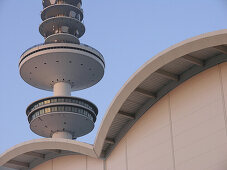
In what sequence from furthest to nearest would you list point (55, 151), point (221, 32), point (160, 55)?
point (55, 151) < point (160, 55) < point (221, 32)

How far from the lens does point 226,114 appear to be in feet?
68.5

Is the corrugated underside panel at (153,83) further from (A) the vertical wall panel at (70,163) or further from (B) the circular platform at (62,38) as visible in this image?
(B) the circular platform at (62,38)

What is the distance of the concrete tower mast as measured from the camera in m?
81.3

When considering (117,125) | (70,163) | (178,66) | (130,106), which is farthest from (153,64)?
(70,163)

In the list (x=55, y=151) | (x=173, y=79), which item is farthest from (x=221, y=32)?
(x=55, y=151)

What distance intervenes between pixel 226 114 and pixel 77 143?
359 inches

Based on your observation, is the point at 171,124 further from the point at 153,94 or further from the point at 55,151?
the point at 55,151

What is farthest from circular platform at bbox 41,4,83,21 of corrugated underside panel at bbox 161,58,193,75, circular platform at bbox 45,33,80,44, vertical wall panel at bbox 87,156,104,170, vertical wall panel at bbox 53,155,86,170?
corrugated underside panel at bbox 161,58,193,75

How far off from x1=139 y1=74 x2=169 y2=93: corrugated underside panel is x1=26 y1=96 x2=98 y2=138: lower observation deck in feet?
188

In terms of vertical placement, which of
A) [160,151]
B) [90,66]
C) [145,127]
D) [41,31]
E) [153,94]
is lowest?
[160,151]

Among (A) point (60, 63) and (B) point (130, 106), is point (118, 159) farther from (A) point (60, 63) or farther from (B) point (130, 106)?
(A) point (60, 63)

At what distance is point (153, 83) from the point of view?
79.5 feet

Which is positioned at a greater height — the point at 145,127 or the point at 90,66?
the point at 90,66

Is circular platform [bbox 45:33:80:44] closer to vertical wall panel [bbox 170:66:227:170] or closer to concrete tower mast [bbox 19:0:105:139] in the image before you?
concrete tower mast [bbox 19:0:105:139]
